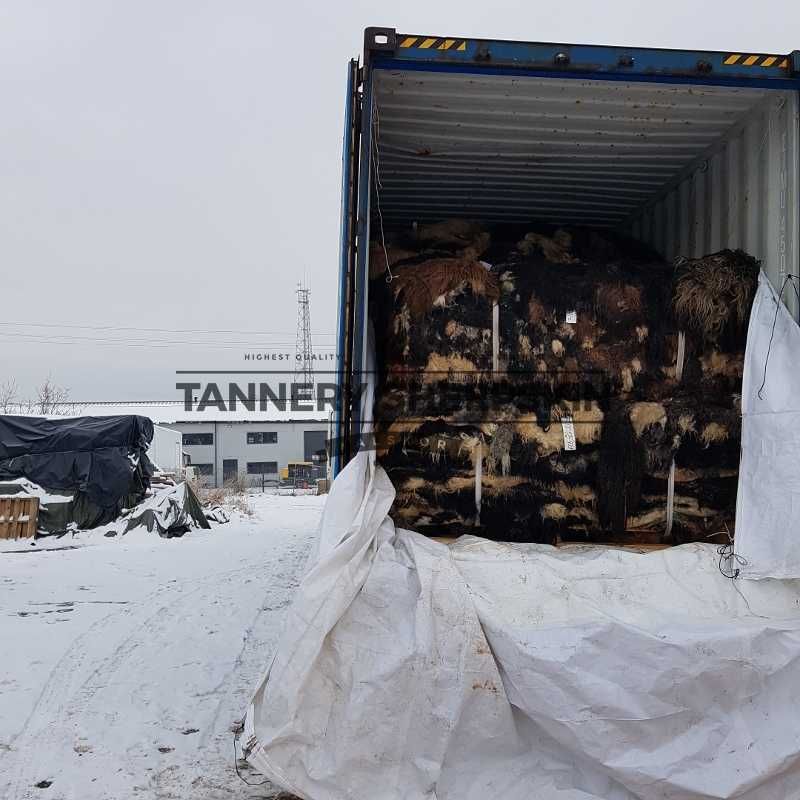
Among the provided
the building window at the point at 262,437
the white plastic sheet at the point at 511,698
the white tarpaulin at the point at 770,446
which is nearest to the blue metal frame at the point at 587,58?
the white tarpaulin at the point at 770,446

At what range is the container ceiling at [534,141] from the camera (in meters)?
4.16

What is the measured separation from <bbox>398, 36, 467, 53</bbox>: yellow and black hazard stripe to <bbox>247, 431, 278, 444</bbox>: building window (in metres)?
33.5

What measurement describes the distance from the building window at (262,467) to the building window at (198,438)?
7.82 ft

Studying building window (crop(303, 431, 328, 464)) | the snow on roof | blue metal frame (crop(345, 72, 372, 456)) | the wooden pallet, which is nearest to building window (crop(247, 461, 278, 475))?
building window (crop(303, 431, 328, 464))

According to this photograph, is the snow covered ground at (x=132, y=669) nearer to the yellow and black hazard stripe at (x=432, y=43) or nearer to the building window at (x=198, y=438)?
the yellow and black hazard stripe at (x=432, y=43)

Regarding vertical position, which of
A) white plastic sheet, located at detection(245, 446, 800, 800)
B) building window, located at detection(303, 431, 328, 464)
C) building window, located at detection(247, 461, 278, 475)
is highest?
white plastic sheet, located at detection(245, 446, 800, 800)

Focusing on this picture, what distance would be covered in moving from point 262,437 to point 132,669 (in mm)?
31856

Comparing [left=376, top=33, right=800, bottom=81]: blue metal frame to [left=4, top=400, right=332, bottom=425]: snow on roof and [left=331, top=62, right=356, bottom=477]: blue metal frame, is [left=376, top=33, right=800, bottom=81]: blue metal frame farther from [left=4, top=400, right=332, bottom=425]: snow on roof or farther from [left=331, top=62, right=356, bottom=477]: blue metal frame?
[left=4, top=400, right=332, bottom=425]: snow on roof

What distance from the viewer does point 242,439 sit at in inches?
1415

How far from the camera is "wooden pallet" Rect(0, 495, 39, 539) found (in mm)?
12078

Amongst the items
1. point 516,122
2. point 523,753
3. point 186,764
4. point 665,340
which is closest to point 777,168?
point 665,340

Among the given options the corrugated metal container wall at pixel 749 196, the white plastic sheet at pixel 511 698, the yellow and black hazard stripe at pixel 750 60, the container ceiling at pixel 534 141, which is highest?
the yellow and black hazard stripe at pixel 750 60

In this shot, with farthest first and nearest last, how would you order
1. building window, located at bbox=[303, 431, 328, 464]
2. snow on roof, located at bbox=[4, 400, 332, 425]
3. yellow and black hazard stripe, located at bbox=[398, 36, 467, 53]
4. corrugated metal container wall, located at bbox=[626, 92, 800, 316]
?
1. building window, located at bbox=[303, 431, 328, 464]
2. snow on roof, located at bbox=[4, 400, 332, 425]
3. corrugated metal container wall, located at bbox=[626, 92, 800, 316]
4. yellow and black hazard stripe, located at bbox=[398, 36, 467, 53]

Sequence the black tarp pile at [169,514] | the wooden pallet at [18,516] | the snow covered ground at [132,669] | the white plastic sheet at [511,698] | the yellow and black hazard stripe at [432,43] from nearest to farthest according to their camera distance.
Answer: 1. the white plastic sheet at [511,698]
2. the snow covered ground at [132,669]
3. the yellow and black hazard stripe at [432,43]
4. the wooden pallet at [18,516]
5. the black tarp pile at [169,514]
